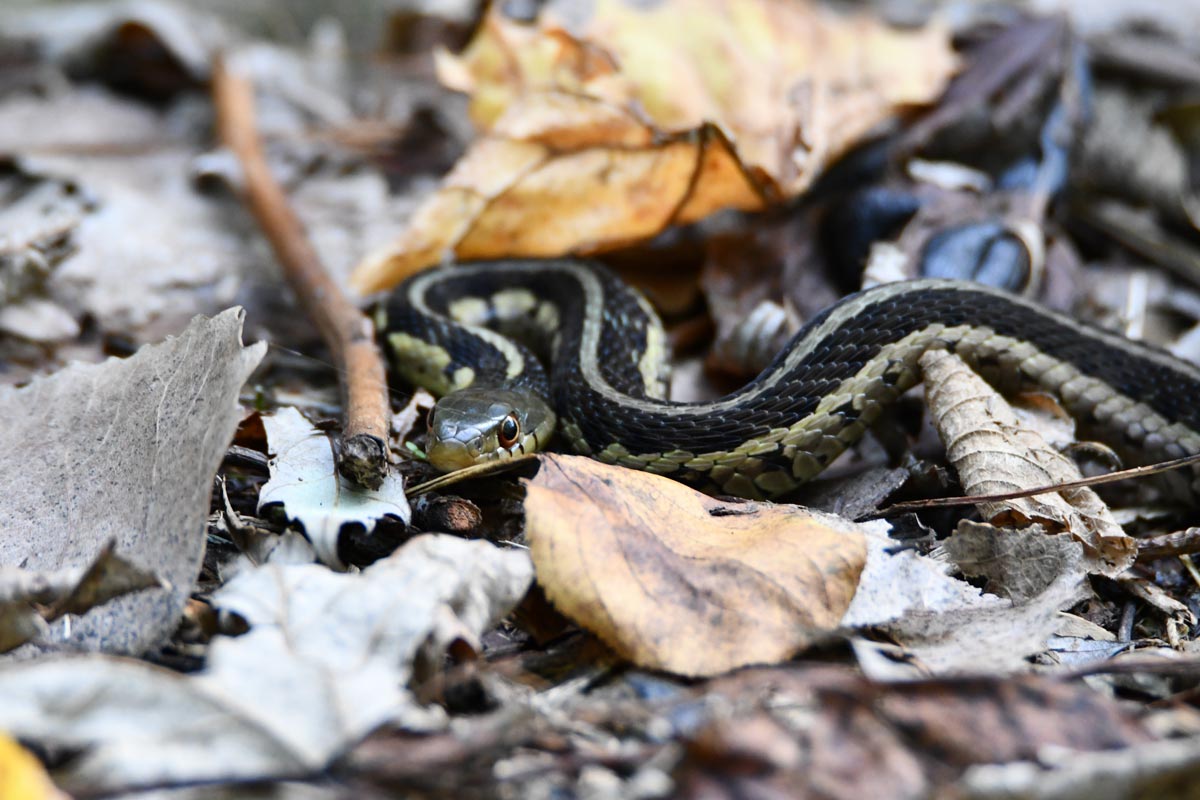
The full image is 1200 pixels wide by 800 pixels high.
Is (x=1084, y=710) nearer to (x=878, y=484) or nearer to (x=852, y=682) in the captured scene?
(x=852, y=682)

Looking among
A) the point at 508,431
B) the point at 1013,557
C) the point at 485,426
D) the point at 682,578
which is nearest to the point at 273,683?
the point at 682,578

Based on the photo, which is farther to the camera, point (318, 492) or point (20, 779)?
point (318, 492)

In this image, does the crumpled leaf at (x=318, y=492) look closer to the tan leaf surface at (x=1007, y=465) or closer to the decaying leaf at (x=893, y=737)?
the decaying leaf at (x=893, y=737)

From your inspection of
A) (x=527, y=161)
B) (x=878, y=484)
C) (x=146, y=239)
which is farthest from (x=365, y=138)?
(x=878, y=484)

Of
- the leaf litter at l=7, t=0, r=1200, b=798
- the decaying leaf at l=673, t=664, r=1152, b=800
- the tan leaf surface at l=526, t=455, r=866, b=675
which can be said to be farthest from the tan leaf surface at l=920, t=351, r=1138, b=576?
the decaying leaf at l=673, t=664, r=1152, b=800

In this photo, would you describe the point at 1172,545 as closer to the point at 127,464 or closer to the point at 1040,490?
the point at 1040,490

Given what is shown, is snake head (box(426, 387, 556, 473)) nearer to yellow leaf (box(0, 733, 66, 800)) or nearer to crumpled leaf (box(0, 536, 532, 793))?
crumpled leaf (box(0, 536, 532, 793))
